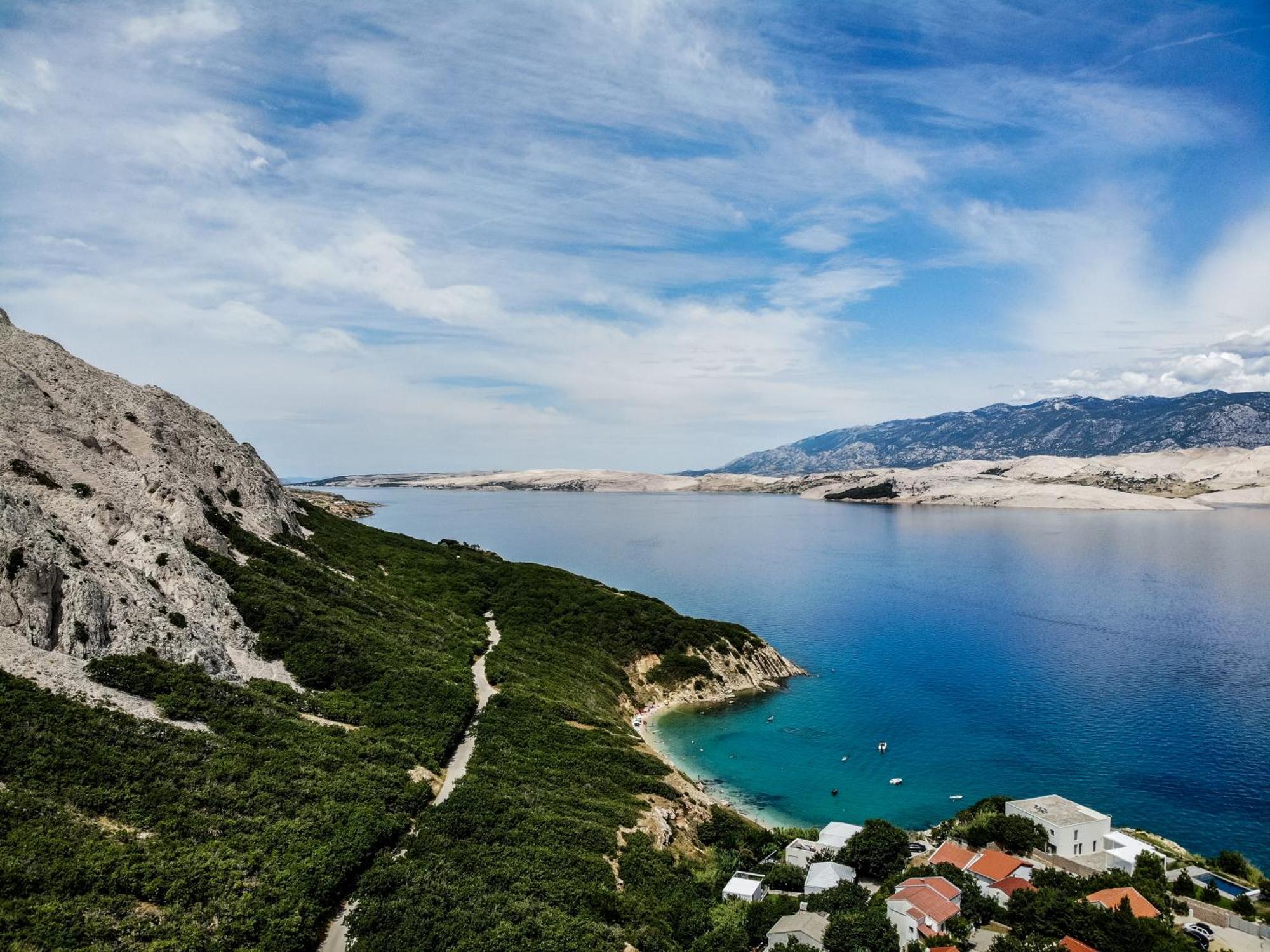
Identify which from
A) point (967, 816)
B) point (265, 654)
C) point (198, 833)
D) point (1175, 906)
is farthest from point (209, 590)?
point (1175, 906)

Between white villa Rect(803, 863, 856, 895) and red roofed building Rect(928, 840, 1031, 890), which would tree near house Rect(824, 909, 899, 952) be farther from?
red roofed building Rect(928, 840, 1031, 890)

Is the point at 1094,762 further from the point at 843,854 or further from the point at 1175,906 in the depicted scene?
the point at 843,854

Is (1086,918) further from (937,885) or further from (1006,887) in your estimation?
(937,885)

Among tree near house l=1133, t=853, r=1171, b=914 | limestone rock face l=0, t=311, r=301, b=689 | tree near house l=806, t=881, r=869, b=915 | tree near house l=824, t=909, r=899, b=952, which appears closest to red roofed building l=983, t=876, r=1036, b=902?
tree near house l=1133, t=853, r=1171, b=914

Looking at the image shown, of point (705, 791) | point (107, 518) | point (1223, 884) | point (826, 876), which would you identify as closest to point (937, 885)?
point (826, 876)

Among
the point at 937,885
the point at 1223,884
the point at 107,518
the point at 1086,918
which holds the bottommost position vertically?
the point at 1223,884

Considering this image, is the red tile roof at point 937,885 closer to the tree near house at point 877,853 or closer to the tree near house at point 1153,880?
the tree near house at point 877,853
